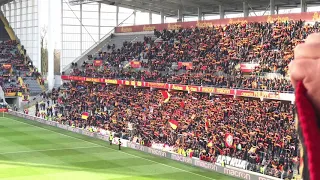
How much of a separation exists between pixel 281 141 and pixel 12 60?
5475 centimetres

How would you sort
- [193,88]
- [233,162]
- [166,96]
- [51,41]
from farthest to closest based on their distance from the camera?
[51,41] < [166,96] < [193,88] < [233,162]

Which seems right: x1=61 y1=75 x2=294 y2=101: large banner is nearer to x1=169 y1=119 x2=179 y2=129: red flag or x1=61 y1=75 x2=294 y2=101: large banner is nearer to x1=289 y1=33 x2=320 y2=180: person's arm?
x1=169 y1=119 x2=179 y2=129: red flag

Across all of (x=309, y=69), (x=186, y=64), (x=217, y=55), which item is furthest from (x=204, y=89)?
(x=309, y=69)

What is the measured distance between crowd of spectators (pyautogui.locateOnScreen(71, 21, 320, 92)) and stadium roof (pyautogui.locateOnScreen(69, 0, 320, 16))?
7.07 m

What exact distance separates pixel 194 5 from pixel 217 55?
63.6ft

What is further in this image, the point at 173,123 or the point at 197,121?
the point at 197,121

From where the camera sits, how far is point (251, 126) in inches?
1282

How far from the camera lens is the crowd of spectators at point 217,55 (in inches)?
1390

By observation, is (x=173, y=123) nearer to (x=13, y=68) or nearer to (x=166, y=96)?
(x=166, y=96)

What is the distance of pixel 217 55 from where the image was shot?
42281 mm

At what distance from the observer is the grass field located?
91.9 ft

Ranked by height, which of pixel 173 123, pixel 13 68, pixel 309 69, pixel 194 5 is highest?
pixel 194 5

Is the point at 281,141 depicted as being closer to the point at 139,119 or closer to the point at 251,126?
the point at 251,126

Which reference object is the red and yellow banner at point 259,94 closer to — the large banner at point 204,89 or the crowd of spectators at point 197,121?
the large banner at point 204,89
